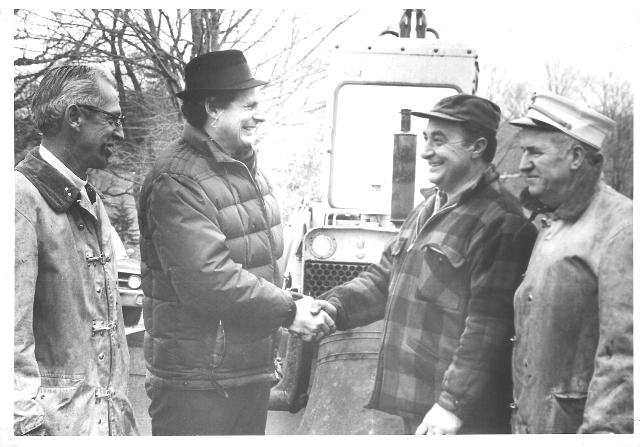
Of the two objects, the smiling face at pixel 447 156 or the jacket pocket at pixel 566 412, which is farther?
the smiling face at pixel 447 156

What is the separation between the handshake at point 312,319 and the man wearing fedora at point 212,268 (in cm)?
8

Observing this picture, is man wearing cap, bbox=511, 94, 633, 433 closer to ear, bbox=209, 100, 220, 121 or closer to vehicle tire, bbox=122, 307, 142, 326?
ear, bbox=209, 100, 220, 121

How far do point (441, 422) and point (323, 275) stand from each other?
878 millimetres

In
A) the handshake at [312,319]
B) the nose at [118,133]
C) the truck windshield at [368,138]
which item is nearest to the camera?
the nose at [118,133]

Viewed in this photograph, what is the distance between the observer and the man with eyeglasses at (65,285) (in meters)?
3.58

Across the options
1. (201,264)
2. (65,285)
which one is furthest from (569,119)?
(65,285)

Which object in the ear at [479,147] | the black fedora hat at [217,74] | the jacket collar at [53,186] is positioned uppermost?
the black fedora hat at [217,74]

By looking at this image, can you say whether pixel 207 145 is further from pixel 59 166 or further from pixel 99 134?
pixel 59 166

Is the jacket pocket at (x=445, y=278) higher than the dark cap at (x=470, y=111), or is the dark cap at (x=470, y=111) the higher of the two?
the dark cap at (x=470, y=111)

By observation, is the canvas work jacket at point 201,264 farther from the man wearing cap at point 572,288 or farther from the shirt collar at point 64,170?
the man wearing cap at point 572,288

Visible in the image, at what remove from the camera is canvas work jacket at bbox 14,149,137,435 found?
3.57 meters

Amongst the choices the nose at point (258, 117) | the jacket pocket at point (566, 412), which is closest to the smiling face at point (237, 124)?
the nose at point (258, 117)
